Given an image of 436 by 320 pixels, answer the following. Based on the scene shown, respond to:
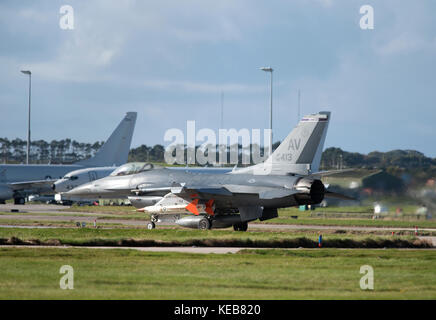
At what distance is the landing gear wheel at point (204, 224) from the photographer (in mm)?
33812

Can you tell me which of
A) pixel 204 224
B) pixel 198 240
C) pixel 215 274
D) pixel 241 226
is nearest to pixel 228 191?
pixel 204 224

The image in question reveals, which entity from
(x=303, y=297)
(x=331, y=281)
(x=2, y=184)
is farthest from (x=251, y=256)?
(x=2, y=184)

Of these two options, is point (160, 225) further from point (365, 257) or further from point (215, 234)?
point (365, 257)

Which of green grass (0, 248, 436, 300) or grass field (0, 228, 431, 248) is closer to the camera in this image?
green grass (0, 248, 436, 300)

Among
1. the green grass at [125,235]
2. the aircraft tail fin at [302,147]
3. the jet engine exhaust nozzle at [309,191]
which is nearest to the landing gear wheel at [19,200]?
the green grass at [125,235]

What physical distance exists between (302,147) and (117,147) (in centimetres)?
4470

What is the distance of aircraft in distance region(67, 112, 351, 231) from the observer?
32.7m

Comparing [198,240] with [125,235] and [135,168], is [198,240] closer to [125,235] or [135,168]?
[125,235]

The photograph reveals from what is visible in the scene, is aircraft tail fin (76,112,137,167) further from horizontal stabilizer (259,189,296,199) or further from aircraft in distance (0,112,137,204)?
horizontal stabilizer (259,189,296,199)

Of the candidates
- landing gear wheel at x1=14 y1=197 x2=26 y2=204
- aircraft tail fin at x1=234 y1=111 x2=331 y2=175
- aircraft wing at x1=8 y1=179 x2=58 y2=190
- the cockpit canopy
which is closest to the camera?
aircraft tail fin at x1=234 y1=111 x2=331 y2=175

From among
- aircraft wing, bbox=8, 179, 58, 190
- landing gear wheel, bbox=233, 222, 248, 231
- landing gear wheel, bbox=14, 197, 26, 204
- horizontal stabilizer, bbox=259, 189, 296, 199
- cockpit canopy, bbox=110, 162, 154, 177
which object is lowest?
landing gear wheel, bbox=14, 197, 26, 204

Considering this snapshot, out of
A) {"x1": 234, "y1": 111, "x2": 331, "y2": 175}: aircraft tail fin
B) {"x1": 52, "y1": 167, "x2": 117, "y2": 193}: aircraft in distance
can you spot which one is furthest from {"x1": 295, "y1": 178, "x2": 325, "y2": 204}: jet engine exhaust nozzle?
{"x1": 52, "y1": 167, "x2": 117, "y2": 193}: aircraft in distance

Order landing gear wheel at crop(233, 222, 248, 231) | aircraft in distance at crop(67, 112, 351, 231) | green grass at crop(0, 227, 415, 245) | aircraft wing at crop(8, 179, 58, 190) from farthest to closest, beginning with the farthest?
1. aircraft wing at crop(8, 179, 58, 190)
2. landing gear wheel at crop(233, 222, 248, 231)
3. aircraft in distance at crop(67, 112, 351, 231)
4. green grass at crop(0, 227, 415, 245)

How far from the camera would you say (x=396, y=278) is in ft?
59.1
